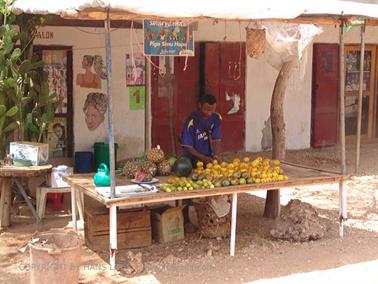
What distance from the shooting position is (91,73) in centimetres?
1082

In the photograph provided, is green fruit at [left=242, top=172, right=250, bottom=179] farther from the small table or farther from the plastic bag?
the small table

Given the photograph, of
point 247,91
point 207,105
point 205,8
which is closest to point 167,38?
point 207,105

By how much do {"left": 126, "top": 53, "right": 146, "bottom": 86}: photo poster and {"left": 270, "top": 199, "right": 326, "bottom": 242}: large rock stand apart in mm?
4933

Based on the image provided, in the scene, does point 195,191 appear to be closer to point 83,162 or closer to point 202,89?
point 83,162

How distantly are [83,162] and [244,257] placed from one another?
4825 mm

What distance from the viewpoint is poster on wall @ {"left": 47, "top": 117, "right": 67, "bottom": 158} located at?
10.5 m

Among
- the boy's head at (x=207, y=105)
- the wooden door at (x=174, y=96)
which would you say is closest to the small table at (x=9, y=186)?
the boy's head at (x=207, y=105)

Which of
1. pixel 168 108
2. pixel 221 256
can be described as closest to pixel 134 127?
pixel 168 108

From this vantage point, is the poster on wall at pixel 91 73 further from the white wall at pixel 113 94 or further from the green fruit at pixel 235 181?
the green fruit at pixel 235 181

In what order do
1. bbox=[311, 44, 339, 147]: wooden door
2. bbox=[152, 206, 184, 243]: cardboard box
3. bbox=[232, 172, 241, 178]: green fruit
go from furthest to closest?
bbox=[311, 44, 339, 147]: wooden door → bbox=[152, 206, 184, 243]: cardboard box → bbox=[232, 172, 241, 178]: green fruit

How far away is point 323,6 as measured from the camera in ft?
21.1

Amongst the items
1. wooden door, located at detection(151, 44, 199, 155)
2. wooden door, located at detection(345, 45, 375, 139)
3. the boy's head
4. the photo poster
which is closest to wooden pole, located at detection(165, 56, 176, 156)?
wooden door, located at detection(151, 44, 199, 155)

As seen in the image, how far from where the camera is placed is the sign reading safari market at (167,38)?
25.3 feet

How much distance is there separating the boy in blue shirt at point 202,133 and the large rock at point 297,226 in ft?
3.57
